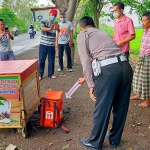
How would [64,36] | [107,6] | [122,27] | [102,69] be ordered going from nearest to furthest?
[102,69] < [122,27] < [64,36] < [107,6]

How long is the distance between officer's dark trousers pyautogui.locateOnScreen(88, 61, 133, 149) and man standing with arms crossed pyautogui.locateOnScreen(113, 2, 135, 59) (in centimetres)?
184

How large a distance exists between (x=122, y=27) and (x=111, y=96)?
2219mm

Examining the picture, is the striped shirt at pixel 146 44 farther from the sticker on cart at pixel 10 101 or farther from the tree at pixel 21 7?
the tree at pixel 21 7

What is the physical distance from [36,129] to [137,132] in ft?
Answer: 5.08

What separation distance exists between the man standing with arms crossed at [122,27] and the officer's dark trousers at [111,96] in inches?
72.6

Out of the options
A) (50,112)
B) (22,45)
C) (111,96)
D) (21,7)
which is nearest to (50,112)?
(50,112)

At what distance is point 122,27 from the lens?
476 cm

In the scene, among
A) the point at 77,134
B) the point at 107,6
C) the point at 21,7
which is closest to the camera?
the point at 77,134

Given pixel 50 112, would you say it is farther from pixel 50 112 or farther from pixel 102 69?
pixel 102 69

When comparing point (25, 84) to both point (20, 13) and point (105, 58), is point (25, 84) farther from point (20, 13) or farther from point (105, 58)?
point (20, 13)

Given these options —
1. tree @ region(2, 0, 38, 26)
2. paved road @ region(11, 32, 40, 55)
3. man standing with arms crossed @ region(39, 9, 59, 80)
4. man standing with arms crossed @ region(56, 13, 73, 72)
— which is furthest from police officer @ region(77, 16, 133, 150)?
tree @ region(2, 0, 38, 26)

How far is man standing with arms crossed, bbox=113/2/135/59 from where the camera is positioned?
468cm

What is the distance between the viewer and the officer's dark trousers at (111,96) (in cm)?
286

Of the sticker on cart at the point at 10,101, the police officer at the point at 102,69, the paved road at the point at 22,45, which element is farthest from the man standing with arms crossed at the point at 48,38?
the paved road at the point at 22,45
